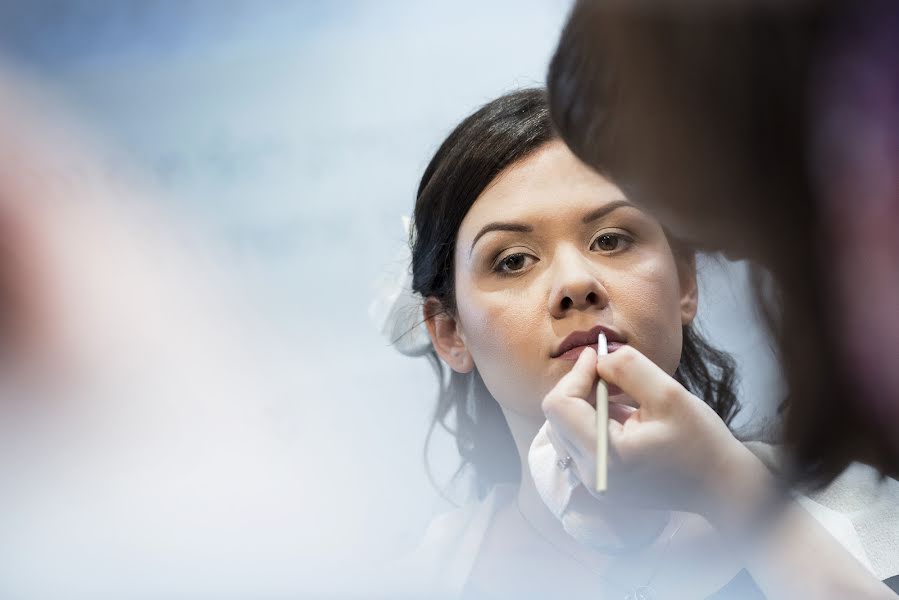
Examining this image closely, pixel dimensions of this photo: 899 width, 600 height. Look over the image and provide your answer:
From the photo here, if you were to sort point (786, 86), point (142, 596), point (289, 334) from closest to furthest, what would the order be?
point (786, 86) < point (142, 596) < point (289, 334)

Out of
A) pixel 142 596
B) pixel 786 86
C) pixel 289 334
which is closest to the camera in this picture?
pixel 786 86

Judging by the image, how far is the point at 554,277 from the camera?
3.42 ft

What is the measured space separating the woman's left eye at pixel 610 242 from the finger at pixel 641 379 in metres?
0.30

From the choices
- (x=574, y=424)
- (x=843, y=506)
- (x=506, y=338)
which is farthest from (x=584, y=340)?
(x=843, y=506)

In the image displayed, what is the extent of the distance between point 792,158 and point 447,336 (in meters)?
0.68

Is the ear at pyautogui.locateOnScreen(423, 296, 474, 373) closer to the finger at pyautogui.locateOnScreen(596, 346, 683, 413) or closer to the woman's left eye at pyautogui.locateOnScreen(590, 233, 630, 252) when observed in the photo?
the woman's left eye at pyautogui.locateOnScreen(590, 233, 630, 252)

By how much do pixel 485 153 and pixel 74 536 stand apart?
2.71ft

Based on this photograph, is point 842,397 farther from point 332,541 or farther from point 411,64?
point 411,64

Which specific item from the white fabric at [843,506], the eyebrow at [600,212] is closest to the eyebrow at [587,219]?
the eyebrow at [600,212]

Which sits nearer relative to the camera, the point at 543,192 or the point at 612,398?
the point at 612,398

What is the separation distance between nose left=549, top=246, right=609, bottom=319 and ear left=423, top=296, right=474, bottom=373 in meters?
0.26

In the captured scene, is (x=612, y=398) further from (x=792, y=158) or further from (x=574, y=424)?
(x=792, y=158)

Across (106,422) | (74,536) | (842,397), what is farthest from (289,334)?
(842,397)

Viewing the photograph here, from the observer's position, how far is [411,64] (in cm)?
150
